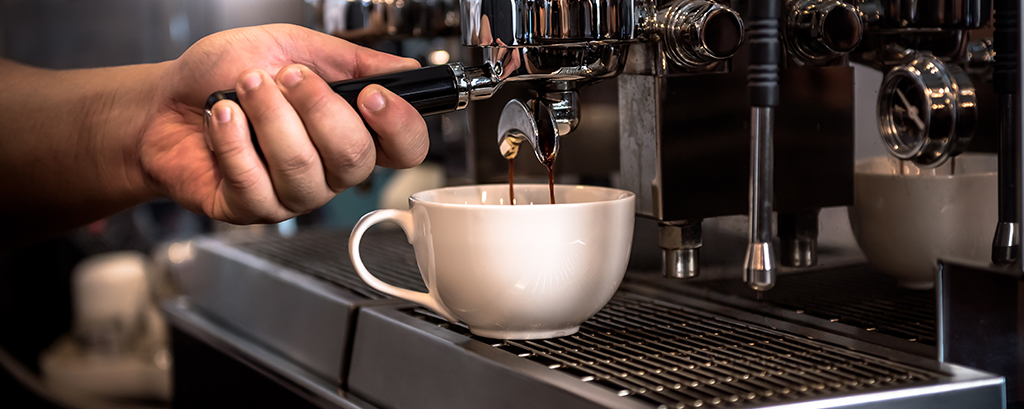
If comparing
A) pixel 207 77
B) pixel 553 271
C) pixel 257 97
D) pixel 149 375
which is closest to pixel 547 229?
pixel 553 271

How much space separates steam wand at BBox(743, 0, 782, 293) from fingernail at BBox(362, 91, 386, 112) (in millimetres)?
171

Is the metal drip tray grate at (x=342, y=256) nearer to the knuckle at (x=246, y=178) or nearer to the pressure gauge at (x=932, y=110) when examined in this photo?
the knuckle at (x=246, y=178)

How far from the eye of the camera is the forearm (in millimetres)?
586

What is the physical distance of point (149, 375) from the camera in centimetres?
128

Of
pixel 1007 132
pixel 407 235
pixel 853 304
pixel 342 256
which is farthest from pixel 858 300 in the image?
pixel 342 256

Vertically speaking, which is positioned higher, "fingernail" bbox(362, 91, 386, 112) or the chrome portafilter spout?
"fingernail" bbox(362, 91, 386, 112)

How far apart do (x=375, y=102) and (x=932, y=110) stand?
0.26 metres

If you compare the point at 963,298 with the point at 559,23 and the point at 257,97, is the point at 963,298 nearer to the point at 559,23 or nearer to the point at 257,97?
the point at 559,23

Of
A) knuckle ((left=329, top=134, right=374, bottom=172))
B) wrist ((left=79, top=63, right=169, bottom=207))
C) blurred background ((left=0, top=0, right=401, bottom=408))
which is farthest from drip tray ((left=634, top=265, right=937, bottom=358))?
blurred background ((left=0, top=0, right=401, bottom=408))

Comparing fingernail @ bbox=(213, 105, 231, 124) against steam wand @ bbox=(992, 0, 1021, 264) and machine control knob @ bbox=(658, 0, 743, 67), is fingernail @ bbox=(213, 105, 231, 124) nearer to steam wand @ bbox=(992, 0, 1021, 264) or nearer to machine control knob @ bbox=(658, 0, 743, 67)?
machine control knob @ bbox=(658, 0, 743, 67)

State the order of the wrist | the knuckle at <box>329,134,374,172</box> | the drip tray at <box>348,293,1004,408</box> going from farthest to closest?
the wrist → the knuckle at <box>329,134,374,172</box> → the drip tray at <box>348,293,1004,408</box>

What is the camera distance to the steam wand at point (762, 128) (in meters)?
0.38

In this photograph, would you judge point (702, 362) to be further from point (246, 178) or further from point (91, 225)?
point (91, 225)

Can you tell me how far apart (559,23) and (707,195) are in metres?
0.13
